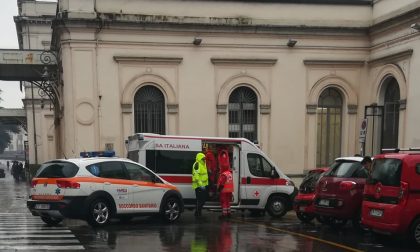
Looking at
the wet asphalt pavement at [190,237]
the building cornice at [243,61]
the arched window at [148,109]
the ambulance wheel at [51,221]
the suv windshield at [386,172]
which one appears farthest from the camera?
the building cornice at [243,61]

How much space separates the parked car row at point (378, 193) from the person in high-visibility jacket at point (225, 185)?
102 inches

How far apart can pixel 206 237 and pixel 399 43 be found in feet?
43.5

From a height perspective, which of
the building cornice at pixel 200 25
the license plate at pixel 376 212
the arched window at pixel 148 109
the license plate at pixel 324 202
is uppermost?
the building cornice at pixel 200 25

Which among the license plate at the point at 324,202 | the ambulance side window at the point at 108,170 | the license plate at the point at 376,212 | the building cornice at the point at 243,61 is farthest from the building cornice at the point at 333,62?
the license plate at the point at 376,212

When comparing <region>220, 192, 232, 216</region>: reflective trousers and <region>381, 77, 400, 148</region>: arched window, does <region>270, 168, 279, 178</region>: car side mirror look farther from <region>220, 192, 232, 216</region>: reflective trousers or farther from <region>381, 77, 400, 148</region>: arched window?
<region>381, 77, 400, 148</region>: arched window

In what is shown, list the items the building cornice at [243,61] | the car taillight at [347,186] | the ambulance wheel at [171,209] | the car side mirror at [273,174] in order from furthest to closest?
the building cornice at [243,61]
the car side mirror at [273,174]
the ambulance wheel at [171,209]
the car taillight at [347,186]

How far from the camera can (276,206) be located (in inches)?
587

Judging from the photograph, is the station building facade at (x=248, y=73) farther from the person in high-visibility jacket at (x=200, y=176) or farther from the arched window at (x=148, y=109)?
the person in high-visibility jacket at (x=200, y=176)

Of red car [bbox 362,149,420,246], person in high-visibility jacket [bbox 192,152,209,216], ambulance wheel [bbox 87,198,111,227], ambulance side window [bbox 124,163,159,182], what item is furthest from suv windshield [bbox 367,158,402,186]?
ambulance wheel [bbox 87,198,111,227]

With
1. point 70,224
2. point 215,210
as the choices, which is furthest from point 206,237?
point 215,210

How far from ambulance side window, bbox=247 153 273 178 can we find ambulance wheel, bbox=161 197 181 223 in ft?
9.43

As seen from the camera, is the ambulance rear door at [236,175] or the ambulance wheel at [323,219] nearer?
the ambulance wheel at [323,219]

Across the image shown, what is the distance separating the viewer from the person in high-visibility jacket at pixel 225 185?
13.7 metres

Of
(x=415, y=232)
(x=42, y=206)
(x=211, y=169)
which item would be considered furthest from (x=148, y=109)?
(x=415, y=232)
